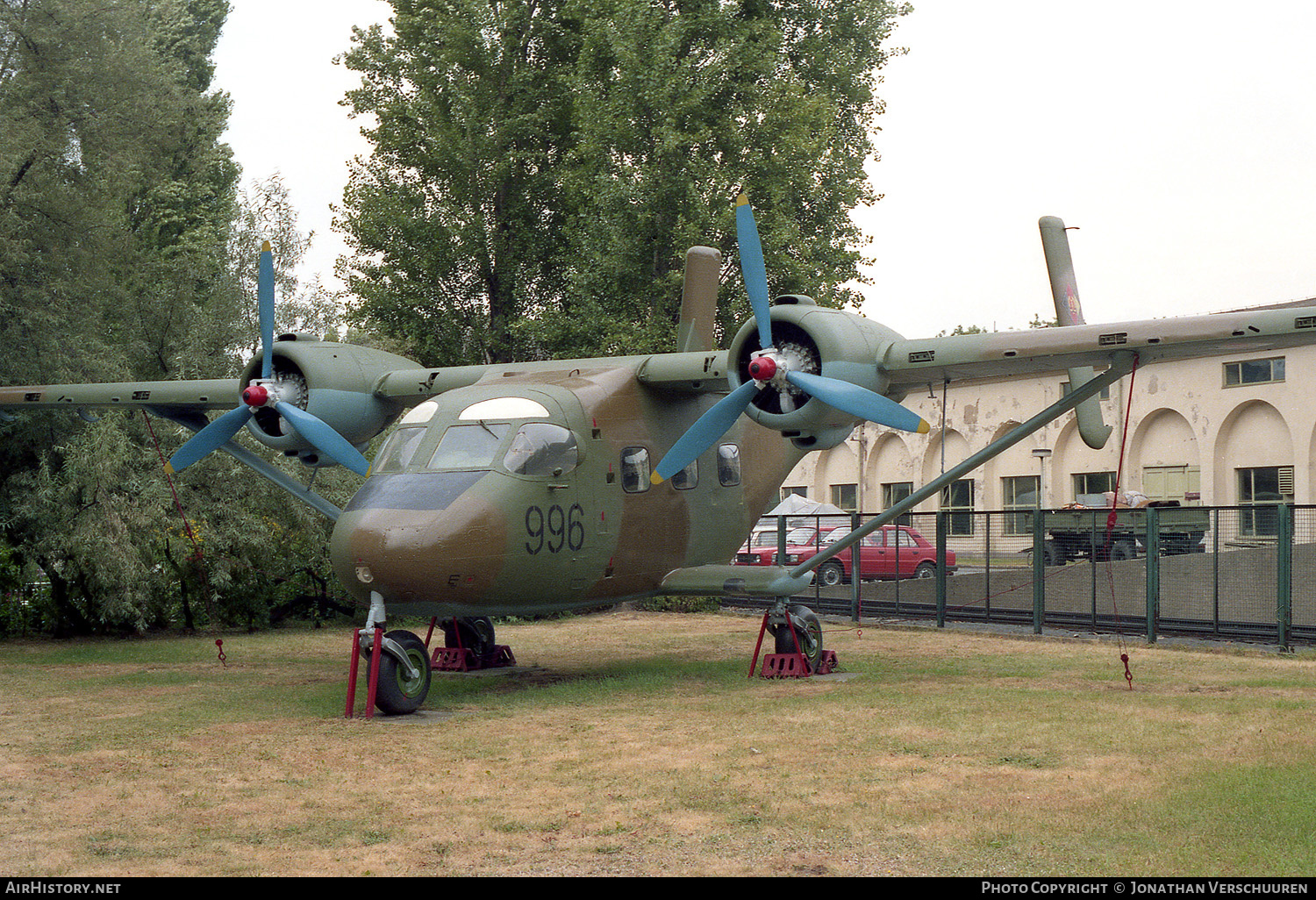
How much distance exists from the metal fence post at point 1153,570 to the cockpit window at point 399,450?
11116 mm

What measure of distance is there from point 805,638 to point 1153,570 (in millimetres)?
6355

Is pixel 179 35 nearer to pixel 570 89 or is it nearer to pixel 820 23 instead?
pixel 570 89

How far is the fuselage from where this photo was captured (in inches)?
466

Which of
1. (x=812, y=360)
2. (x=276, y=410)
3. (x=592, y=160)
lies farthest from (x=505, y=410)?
(x=592, y=160)

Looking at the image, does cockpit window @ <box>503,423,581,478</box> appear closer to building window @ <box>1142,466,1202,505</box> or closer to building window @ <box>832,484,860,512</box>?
building window @ <box>1142,466,1202,505</box>

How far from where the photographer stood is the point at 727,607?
2595cm

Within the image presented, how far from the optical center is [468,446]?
12.7m

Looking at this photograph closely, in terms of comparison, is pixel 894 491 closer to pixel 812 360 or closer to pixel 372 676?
pixel 812 360

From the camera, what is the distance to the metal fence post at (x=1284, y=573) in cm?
1582

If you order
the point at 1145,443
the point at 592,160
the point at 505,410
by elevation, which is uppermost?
the point at 592,160

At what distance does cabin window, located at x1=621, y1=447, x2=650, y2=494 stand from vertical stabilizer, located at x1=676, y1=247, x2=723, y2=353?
3252 mm

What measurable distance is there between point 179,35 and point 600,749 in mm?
42477

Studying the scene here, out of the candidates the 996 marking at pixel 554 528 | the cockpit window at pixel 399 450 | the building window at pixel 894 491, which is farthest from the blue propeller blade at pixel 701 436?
the building window at pixel 894 491

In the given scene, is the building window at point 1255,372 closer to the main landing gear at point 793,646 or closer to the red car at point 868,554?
the red car at point 868,554
